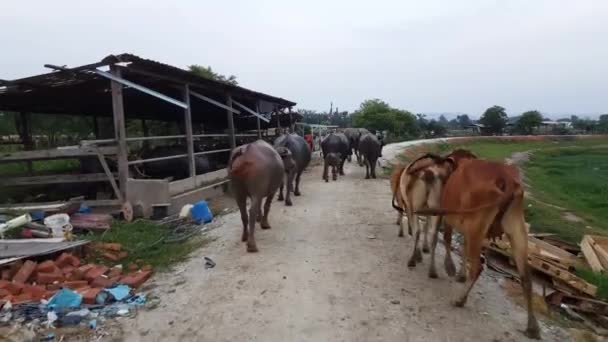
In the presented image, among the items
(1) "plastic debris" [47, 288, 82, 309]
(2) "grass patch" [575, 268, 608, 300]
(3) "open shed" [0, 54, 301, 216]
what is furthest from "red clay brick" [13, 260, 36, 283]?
(2) "grass patch" [575, 268, 608, 300]

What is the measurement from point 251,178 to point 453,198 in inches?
111

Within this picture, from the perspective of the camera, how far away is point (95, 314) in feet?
13.4

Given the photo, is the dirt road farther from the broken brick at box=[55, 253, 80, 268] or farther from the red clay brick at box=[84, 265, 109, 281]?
the broken brick at box=[55, 253, 80, 268]

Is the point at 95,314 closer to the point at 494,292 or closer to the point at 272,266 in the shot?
the point at 272,266

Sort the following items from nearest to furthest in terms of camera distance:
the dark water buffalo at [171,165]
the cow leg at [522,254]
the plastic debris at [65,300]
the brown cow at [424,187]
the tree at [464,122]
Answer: the cow leg at [522,254]
the plastic debris at [65,300]
the brown cow at [424,187]
the dark water buffalo at [171,165]
the tree at [464,122]

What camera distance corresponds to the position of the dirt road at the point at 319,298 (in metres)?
3.77

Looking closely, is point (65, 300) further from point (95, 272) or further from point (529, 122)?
point (529, 122)

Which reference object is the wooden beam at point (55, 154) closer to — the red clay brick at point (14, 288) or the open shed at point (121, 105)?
the open shed at point (121, 105)

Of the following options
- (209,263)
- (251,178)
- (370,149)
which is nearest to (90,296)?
(209,263)

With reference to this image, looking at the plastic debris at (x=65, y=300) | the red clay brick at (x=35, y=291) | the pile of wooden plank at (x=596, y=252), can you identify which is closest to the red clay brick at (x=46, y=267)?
the red clay brick at (x=35, y=291)

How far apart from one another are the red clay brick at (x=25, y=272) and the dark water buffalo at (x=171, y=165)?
243 inches

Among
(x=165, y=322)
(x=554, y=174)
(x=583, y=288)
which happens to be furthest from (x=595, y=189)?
(x=165, y=322)

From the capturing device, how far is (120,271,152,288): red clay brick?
15.8 feet

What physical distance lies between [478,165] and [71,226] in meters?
5.74
